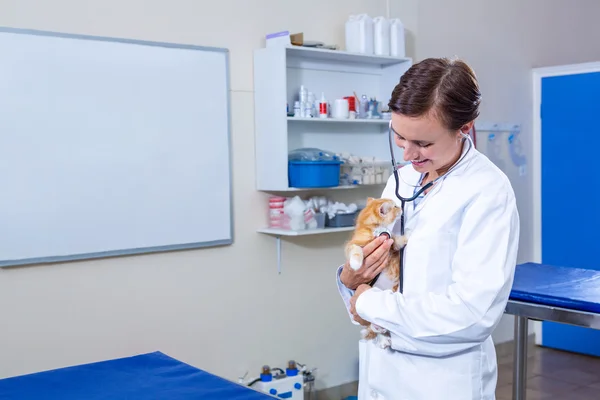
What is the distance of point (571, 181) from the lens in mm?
4426

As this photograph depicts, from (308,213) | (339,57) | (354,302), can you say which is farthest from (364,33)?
(354,302)

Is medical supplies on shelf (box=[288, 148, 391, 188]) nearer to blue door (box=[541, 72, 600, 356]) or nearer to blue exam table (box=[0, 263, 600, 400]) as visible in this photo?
blue exam table (box=[0, 263, 600, 400])

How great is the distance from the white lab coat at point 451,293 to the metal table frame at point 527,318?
104cm

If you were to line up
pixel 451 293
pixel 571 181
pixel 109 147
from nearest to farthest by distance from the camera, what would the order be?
1. pixel 451 293
2. pixel 109 147
3. pixel 571 181

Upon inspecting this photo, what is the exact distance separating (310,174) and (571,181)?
7.11 ft

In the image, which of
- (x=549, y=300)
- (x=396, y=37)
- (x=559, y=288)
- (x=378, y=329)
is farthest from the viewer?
(x=396, y=37)

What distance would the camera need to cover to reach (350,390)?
359cm

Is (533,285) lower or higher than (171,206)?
lower

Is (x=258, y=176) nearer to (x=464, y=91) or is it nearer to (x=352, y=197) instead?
(x=352, y=197)

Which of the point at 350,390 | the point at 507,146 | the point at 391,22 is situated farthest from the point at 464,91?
the point at 507,146

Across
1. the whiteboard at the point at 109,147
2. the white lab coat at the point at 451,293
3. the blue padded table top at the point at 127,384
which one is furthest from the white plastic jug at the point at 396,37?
the white lab coat at the point at 451,293

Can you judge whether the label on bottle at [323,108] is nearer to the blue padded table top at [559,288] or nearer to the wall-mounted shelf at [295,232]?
the wall-mounted shelf at [295,232]

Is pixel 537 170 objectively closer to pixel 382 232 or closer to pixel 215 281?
pixel 215 281

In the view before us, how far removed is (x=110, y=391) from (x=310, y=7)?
7.34ft
